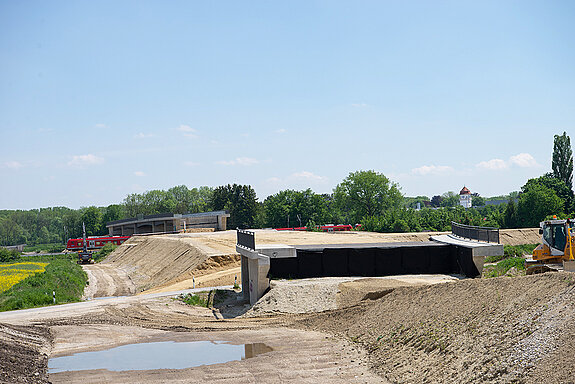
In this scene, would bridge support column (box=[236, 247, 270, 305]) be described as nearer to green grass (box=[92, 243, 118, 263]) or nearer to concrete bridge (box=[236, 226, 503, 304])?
concrete bridge (box=[236, 226, 503, 304])

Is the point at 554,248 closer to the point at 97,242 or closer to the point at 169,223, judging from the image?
the point at 169,223

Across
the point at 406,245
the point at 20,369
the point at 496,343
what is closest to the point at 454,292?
the point at 496,343

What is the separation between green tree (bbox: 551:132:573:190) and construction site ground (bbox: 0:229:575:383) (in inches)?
3474

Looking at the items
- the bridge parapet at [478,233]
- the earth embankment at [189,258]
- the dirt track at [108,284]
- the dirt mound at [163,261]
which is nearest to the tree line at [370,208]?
the earth embankment at [189,258]

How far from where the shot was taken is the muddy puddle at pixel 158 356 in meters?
18.0

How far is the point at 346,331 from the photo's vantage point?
20.9 m

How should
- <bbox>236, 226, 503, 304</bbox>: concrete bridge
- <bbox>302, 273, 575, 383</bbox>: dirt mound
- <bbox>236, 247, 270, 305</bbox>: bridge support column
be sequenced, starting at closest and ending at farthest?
1. <bbox>302, 273, 575, 383</bbox>: dirt mound
2. <bbox>236, 247, 270, 305</bbox>: bridge support column
3. <bbox>236, 226, 503, 304</bbox>: concrete bridge

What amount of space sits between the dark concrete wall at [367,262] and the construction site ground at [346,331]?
1.19 m

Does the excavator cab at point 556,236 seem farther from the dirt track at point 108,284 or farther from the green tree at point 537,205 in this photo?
the green tree at point 537,205

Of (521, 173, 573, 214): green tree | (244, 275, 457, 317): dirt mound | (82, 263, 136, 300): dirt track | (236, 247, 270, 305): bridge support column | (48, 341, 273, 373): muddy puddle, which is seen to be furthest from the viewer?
(521, 173, 573, 214): green tree

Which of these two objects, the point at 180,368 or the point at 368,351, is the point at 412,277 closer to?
the point at 368,351

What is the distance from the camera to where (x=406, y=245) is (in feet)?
97.2

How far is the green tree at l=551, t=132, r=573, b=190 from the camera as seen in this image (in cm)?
10331

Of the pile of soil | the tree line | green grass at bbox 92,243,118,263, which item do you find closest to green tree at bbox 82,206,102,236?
the tree line
